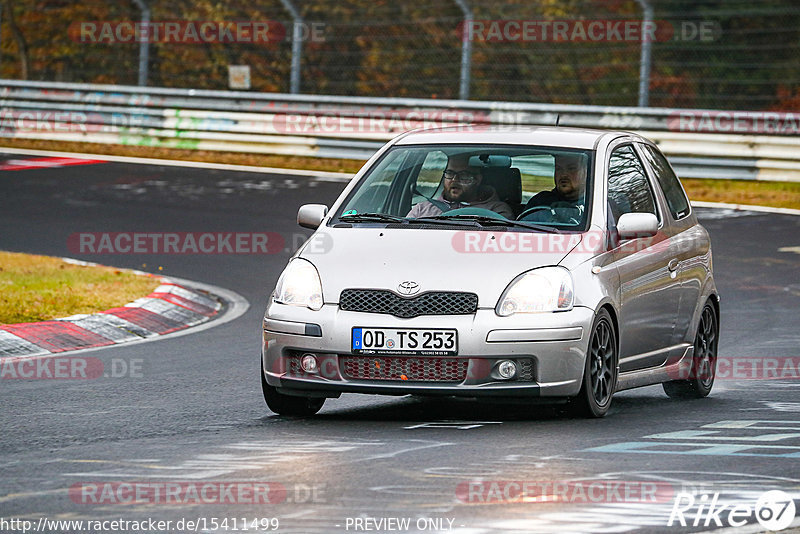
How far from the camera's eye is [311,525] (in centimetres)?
568

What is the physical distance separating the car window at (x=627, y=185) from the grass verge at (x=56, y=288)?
15.1ft

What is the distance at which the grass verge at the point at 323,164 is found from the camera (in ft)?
67.2

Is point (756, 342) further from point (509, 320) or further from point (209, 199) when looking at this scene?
point (209, 199)

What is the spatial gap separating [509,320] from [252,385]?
7.61ft

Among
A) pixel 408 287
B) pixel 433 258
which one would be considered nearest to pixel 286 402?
pixel 408 287

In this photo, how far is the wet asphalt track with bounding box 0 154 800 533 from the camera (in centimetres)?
595

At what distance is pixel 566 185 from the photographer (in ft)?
29.4

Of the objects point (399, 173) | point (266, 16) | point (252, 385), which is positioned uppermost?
point (266, 16)

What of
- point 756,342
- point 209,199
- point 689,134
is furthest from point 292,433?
point 689,134

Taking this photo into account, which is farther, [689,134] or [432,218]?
[689,134]
